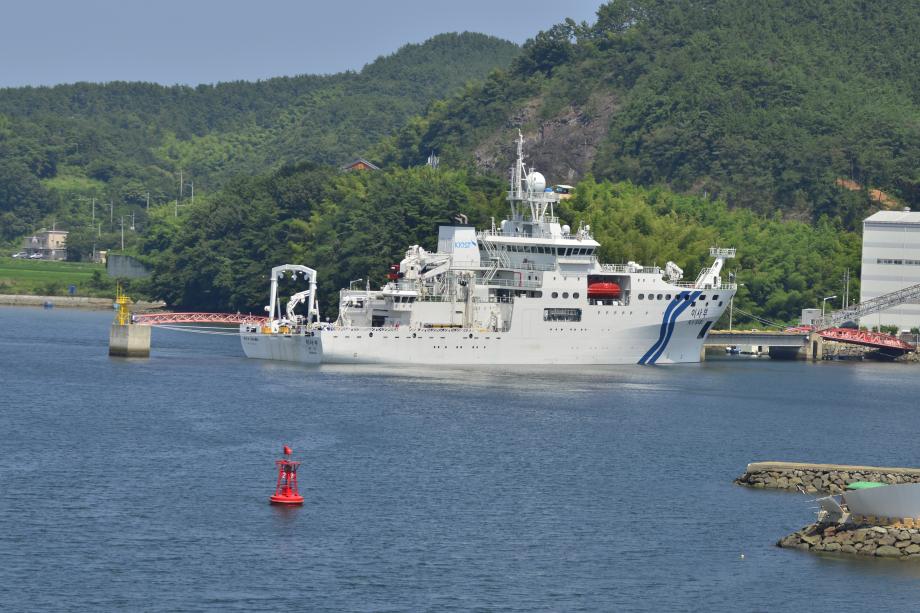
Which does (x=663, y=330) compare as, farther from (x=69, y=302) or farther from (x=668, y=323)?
(x=69, y=302)

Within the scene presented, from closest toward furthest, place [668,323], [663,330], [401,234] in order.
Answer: [668,323], [663,330], [401,234]

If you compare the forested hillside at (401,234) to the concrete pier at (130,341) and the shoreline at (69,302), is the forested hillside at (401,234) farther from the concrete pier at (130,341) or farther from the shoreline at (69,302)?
the concrete pier at (130,341)

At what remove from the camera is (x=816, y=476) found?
51250mm

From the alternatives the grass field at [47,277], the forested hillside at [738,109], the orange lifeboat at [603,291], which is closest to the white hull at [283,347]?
the orange lifeboat at [603,291]

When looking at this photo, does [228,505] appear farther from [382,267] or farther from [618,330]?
[382,267]

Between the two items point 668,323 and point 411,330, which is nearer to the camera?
point 411,330

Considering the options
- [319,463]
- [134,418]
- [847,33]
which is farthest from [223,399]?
[847,33]

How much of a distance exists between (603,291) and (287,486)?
45.2 m

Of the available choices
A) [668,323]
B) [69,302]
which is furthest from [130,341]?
[69,302]

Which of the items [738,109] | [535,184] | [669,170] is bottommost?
[535,184]

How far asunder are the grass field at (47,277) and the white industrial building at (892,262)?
248 ft

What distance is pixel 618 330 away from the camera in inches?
3585

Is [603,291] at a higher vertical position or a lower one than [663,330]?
higher

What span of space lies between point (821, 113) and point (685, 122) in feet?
43.7
